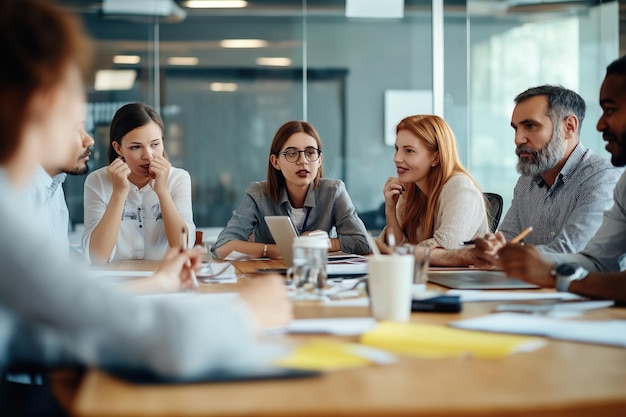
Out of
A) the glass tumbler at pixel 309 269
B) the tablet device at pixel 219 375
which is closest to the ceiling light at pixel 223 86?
the glass tumbler at pixel 309 269

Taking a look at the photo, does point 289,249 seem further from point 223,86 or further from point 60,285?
point 223,86

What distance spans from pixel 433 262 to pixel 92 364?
6.55ft

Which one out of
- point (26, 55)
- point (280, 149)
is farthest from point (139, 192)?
point (26, 55)

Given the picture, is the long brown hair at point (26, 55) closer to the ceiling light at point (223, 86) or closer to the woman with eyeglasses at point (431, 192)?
the woman with eyeglasses at point (431, 192)

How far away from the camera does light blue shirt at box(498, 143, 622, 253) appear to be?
9.95 ft

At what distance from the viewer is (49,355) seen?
113 centimetres

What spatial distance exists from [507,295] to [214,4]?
171 inches

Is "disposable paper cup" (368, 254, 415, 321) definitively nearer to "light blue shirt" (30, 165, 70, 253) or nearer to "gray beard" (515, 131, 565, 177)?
"light blue shirt" (30, 165, 70, 253)

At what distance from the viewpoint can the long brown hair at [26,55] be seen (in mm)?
977

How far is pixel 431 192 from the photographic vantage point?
3.71 m

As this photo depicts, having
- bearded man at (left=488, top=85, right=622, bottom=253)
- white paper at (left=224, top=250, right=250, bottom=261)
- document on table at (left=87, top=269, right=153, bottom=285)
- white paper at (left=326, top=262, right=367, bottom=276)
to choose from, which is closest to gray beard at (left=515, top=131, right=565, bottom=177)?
bearded man at (left=488, top=85, right=622, bottom=253)

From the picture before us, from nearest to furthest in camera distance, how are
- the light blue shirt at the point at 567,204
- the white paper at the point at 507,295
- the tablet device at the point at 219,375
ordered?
the tablet device at the point at 219,375 < the white paper at the point at 507,295 < the light blue shirt at the point at 567,204

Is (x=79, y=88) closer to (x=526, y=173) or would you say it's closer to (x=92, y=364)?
(x=92, y=364)

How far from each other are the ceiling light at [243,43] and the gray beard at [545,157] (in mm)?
2843
